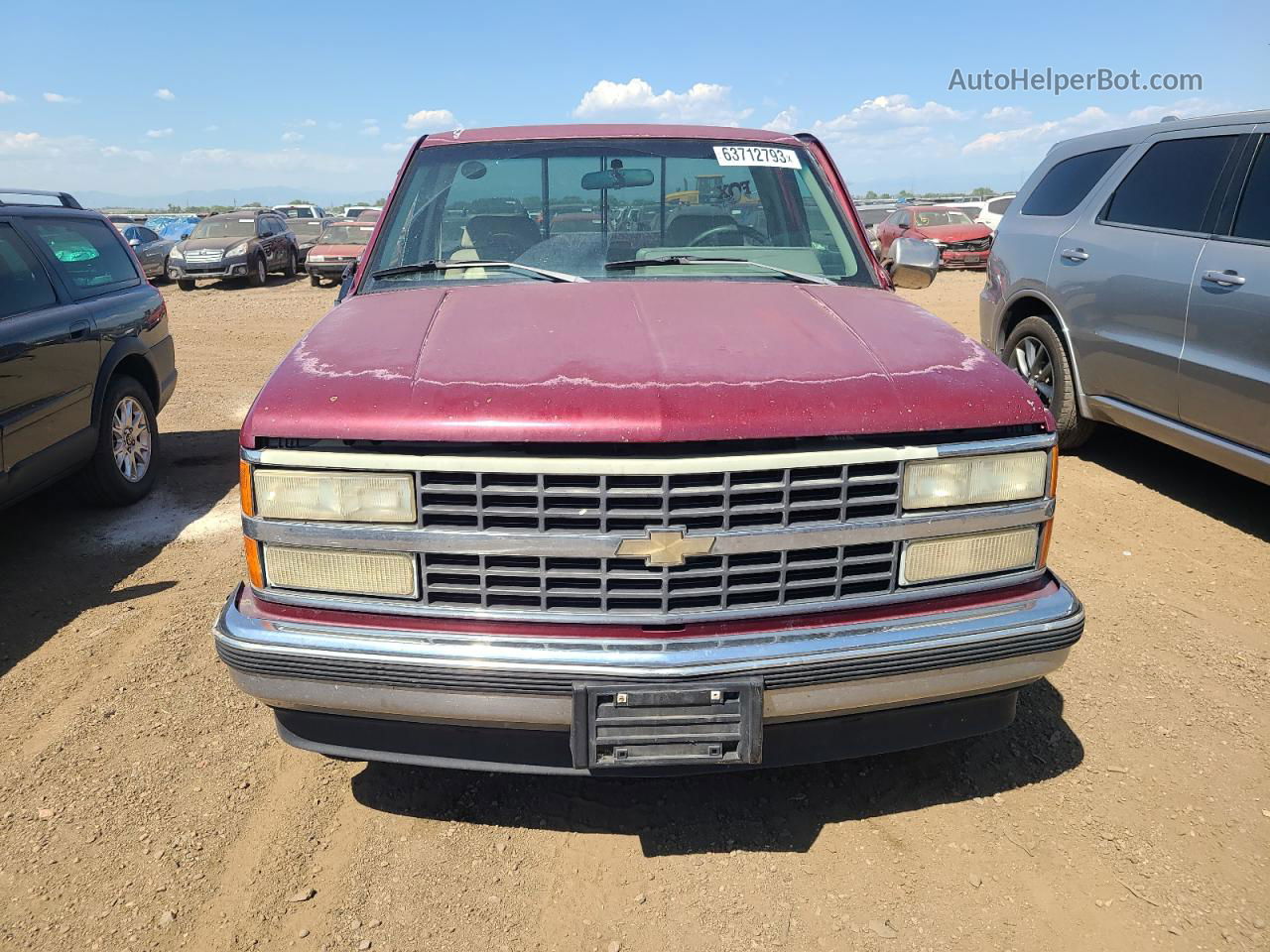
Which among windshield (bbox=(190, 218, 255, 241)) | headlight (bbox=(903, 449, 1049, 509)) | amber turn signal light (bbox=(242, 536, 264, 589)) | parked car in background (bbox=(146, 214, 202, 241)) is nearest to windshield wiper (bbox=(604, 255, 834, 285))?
headlight (bbox=(903, 449, 1049, 509))

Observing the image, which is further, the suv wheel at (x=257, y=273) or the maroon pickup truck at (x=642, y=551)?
the suv wheel at (x=257, y=273)

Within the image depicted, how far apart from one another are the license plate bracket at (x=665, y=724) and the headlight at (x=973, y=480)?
61cm

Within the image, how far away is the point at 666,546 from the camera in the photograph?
2.15m

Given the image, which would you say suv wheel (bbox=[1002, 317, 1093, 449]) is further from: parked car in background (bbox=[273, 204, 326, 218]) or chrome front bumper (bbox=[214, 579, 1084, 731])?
parked car in background (bbox=[273, 204, 326, 218])

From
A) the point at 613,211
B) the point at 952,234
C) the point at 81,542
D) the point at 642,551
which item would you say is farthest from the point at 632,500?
the point at 952,234

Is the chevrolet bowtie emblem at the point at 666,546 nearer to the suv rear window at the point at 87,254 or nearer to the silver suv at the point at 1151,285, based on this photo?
the silver suv at the point at 1151,285

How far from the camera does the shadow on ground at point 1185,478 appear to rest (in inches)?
199

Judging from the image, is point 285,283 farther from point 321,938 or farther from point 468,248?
point 321,938

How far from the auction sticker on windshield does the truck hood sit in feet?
3.46

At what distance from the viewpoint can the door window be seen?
14.7ft

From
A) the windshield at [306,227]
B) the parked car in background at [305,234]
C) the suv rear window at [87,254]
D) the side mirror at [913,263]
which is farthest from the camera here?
the windshield at [306,227]

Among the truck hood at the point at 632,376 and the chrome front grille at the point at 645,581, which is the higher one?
the truck hood at the point at 632,376

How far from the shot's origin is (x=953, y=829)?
105 inches

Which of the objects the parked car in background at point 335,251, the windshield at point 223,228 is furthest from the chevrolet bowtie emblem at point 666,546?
the windshield at point 223,228
